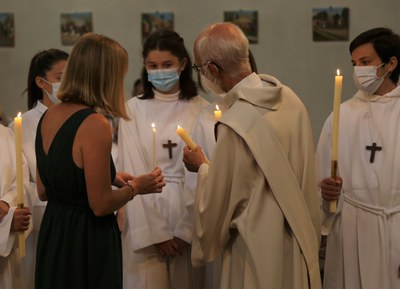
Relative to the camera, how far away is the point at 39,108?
419 centimetres

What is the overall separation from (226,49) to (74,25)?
3.97 meters

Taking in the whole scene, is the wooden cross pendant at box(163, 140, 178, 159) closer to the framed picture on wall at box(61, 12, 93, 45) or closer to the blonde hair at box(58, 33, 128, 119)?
the blonde hair at box(58, 33, 128, 119)

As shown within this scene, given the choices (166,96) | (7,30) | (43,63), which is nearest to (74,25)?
(7,30)

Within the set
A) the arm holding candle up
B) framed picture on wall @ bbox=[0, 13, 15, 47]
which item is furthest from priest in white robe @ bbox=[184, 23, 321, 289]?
framed picture on wall @ bbox=[0, 13, 15, 47]

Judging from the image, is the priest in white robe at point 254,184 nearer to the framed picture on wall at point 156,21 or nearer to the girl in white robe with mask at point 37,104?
the girl in white robe with mask at point 37,104

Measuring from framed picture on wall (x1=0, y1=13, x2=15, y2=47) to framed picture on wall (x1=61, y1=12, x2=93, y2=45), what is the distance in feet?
1.76

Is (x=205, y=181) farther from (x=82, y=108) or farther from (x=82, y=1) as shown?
(x=82, y=1)

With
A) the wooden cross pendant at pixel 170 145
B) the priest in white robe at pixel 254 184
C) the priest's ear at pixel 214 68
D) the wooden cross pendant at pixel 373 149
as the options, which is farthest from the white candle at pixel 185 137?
the wooden cross pendant at pixel 373 149

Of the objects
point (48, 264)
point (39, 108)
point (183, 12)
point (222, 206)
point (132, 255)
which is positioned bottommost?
point (132, 255)

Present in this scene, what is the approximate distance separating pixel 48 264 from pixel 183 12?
3949 mm

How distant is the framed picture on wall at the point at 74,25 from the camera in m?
6.51

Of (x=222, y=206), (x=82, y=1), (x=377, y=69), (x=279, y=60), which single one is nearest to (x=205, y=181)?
(x=222, y=206)

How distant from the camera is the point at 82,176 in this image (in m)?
2.81

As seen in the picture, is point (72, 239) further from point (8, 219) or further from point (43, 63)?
point (43, 63)
